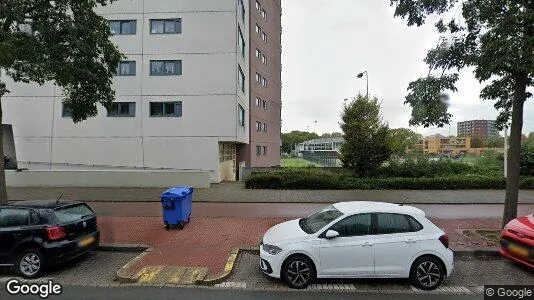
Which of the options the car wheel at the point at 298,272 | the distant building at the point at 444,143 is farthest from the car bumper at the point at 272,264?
the distant building at the point at 444,143

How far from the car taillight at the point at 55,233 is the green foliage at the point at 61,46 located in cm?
461

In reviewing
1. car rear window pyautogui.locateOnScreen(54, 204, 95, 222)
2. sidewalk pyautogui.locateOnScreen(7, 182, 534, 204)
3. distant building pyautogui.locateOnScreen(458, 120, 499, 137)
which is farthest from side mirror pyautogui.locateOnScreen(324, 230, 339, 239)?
distant building pyautogui.locateOnScreen(458, 120, 499, 137)

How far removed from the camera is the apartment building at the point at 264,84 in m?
32.6

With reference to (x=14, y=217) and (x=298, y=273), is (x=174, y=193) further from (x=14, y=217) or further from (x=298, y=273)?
(x=298, y=273)

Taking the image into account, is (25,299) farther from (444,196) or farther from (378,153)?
(378,153)

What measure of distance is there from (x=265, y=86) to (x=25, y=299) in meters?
32.7

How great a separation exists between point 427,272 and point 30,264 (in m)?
7.33

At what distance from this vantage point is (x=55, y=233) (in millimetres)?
7152

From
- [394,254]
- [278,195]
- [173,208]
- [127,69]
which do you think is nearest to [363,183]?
[278,195]

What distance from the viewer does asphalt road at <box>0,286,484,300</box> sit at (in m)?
6.11

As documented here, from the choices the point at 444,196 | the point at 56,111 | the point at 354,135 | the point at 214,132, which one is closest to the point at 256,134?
the point at 214,132

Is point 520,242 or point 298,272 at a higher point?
point 520,242

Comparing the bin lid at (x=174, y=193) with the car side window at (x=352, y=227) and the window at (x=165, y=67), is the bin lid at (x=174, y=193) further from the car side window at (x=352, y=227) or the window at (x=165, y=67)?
the window at (x=165, y=67)

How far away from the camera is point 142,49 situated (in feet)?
76.3
